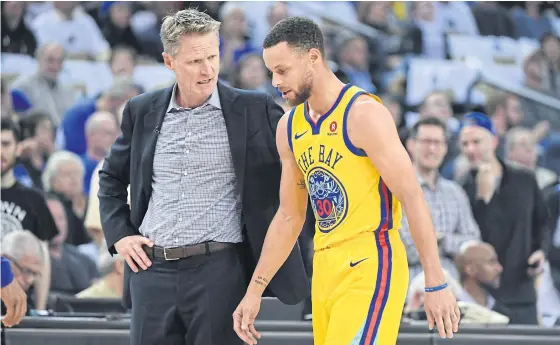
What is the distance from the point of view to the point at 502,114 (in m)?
8.48

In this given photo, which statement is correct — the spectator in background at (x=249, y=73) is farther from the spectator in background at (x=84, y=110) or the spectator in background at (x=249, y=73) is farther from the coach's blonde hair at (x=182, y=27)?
the coach's blonde hair at (x=182, y=27)

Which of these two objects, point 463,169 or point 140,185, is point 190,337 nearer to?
point 140,185

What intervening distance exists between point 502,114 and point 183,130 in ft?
18.2

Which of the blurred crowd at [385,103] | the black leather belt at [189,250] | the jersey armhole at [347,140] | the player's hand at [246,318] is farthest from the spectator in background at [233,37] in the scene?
the jersey armhole at [347,140]

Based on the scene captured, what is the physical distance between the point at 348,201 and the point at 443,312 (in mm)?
488

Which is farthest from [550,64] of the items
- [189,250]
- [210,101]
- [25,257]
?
[189,250]

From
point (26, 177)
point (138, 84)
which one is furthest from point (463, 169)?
point (26, 177)

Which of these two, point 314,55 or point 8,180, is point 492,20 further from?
point 314,55

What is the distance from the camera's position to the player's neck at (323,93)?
127 inches

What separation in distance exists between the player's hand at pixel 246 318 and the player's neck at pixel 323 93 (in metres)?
0.71

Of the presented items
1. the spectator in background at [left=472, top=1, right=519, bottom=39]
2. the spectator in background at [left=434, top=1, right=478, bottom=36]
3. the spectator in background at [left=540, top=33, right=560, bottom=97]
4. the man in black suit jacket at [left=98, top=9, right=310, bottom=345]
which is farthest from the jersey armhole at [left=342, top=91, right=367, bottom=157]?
the spectator in background at [left=472, top=1, right=519, bottom=39]

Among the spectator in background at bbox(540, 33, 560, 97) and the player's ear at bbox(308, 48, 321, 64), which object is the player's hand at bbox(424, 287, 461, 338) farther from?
the spectator in background at bbox(540, 33, 560, 97)

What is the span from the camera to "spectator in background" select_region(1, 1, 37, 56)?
833 cm

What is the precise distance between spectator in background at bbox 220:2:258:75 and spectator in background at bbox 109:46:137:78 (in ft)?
2.71
